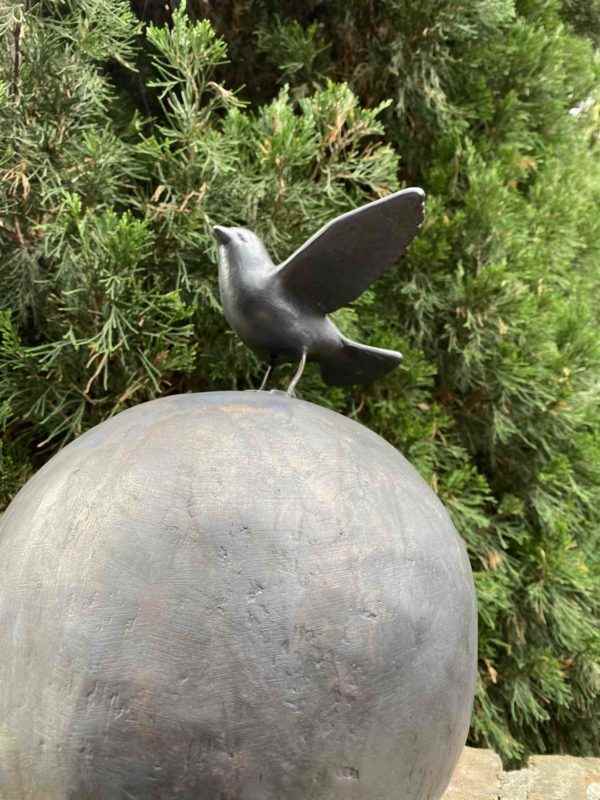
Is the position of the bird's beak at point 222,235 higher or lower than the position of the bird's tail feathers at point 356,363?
higher

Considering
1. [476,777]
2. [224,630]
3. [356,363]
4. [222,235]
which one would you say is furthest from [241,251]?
[476,777]

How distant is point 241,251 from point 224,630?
0.96 meters

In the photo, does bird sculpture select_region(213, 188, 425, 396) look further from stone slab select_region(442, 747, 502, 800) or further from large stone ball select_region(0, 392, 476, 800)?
stone slab select_region(442, 747, 502, 800)

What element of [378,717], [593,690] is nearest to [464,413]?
[593,690]

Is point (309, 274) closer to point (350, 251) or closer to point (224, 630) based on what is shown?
point (350, 251)

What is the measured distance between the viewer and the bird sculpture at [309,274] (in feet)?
6.33

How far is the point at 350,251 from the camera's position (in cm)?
197

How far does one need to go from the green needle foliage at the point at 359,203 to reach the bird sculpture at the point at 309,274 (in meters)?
1.03

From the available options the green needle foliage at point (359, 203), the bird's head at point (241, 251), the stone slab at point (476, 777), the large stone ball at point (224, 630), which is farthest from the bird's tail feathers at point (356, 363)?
the stone slab at point (476, 777)

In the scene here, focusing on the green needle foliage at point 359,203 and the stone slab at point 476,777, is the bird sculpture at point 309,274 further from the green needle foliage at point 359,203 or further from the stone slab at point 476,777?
the stone slab at point 476,777

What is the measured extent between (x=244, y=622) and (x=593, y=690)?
9.74 feet

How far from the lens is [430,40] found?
373cm

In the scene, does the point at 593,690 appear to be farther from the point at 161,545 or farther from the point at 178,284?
the point at 161,545

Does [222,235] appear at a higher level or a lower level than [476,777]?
higher
